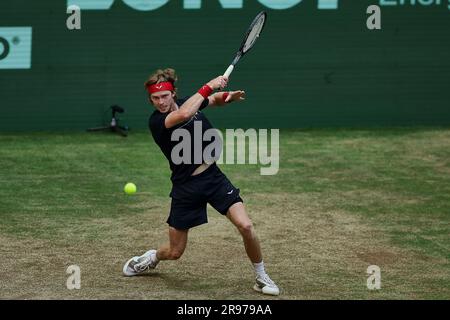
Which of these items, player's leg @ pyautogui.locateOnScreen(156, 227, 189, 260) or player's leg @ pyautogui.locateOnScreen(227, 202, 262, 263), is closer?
player's leg @ pyautogui.locateOnScreen(227, 202, 262, 263)

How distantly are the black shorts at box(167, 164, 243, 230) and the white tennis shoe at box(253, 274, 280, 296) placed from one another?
0.72 meters

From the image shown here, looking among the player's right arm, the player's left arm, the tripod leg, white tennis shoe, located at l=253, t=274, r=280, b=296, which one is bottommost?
white tennis shoe, located at l=253, t=274, r=280, b=296

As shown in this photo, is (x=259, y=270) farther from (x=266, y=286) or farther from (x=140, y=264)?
(x=140, y=264)

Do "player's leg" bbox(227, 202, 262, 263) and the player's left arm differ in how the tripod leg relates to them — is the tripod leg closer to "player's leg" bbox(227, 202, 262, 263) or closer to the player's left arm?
the player's left arm

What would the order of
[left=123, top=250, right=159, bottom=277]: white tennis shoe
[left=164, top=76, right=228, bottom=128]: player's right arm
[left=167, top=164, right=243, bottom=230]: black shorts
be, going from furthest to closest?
[left=123, top=250, right=159, bottom=277]: white tennis shoe → [left=167, top=164, right=243, bottom=230]: black shorts → [left=164, top=76, right=228, bottom=128]: player's right arm

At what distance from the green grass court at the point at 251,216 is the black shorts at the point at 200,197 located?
27.2 inches

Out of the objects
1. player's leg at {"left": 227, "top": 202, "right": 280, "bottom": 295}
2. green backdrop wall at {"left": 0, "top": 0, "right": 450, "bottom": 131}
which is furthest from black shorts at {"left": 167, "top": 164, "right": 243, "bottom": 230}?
green backdrop wall at {"left": 0, "top": 0, "right": 450, "bottom": 131}

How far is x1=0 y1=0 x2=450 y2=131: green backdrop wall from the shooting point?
1698cm

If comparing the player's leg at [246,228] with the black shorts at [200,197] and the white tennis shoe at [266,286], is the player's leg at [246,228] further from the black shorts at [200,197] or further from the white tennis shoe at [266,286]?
the white tennis shoe at [266,286]

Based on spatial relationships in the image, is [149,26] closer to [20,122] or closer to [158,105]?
[20,122]

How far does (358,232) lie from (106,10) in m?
8.24

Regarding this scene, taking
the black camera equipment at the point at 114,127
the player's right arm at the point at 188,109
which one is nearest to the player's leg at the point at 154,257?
the player's right arm at the point at 188,109

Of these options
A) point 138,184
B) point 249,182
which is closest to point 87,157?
point 138,184

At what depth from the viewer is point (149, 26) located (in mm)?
17172
